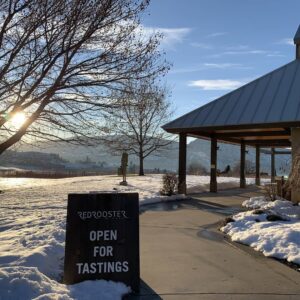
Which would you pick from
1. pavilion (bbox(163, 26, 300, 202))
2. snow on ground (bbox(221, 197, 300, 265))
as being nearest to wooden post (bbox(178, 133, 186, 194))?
pavilion (bbox(163, 26, 300, 202))

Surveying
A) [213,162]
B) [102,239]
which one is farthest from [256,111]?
[102,239]

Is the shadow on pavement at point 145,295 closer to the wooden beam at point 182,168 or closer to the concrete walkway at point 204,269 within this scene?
the concrete walkway at point 204,269

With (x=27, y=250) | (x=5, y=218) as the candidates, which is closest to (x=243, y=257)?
(x=27, y=250)

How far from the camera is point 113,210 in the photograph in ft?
19.7

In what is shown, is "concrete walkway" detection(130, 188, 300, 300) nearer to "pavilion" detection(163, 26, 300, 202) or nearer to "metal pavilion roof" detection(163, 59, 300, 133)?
"pavilion" detection(163, 26, 300, 202)

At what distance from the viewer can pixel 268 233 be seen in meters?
9.35

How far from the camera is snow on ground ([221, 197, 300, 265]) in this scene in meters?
8.09

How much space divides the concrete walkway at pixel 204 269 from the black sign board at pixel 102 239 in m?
0.43

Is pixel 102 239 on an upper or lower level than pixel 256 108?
lower

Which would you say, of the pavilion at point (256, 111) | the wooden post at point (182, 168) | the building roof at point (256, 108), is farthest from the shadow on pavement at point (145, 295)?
the wooden post at point (182, 168)

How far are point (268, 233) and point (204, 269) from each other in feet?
8.49

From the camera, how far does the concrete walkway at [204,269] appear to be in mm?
6000

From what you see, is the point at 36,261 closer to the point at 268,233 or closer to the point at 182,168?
the point at 268,233

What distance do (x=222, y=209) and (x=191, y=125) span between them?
15.2 feet
